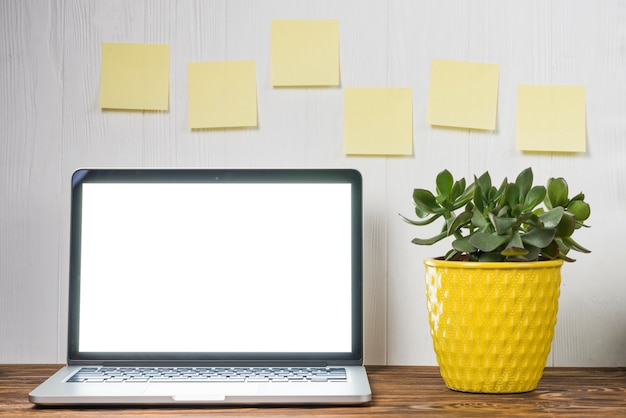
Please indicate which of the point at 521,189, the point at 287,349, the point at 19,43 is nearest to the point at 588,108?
the point at 521,189

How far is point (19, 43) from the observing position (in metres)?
0.95

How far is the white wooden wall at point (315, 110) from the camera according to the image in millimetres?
940

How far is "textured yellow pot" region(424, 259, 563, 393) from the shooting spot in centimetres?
74

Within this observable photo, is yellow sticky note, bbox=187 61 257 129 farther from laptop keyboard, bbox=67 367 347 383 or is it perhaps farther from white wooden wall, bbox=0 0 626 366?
laptop keyboard, bbox=67 367 347 383

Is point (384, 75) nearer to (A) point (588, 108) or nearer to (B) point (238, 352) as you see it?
(A) point (588, 108)

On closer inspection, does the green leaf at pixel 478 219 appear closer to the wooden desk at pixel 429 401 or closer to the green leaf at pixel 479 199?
the green leaf at pixel 479 199

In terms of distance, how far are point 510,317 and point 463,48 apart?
0.41 meters

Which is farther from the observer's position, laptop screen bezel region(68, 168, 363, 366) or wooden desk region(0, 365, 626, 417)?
laptop screen bezel region(68, 168, 363, 366)

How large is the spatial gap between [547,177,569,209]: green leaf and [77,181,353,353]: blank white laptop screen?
245 mm

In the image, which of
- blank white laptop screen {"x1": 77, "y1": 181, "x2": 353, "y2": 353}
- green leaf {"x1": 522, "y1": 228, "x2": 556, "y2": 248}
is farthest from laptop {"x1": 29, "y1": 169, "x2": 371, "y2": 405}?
green leaf {"x1": 522, "y1": 228, "x2": 556, "y2": 248}

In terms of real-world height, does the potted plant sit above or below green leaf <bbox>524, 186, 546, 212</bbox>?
below

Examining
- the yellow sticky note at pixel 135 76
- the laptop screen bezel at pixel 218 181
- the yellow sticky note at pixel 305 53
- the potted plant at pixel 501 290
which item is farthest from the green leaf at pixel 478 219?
the yellow sticky note at pixel 135 76

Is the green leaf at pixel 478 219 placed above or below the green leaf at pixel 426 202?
below

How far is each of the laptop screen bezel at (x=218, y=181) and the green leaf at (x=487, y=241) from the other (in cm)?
16
